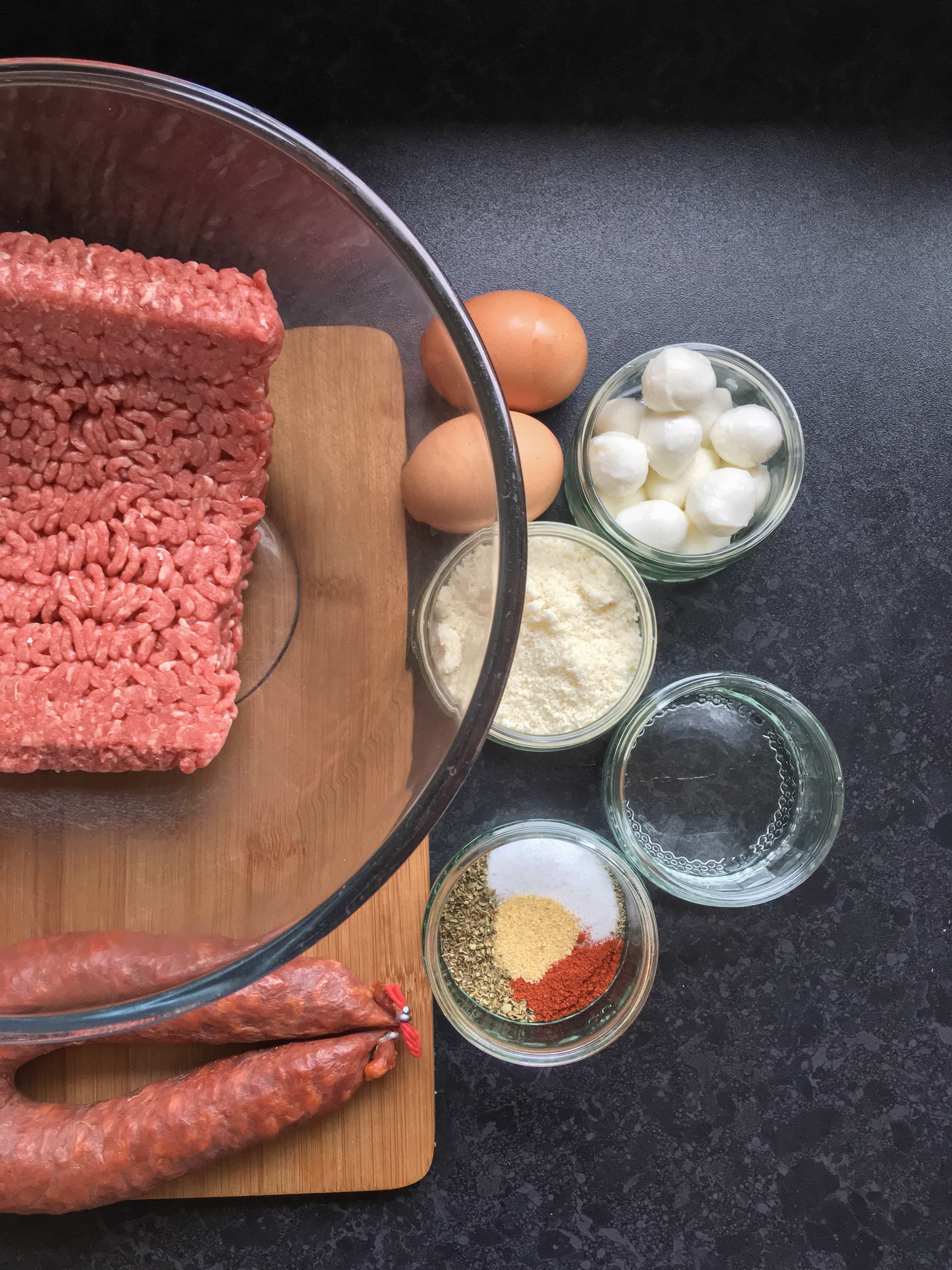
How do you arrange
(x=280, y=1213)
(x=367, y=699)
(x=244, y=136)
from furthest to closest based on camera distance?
(x=280, y=1213) < (x=367, y=699) < (x=244, y=136)

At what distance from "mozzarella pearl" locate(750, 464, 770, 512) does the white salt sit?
562 millimetres

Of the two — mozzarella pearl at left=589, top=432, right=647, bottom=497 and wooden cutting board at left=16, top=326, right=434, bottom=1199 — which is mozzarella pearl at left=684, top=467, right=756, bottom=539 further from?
wooden cutting board at left=16, top=326, right=434, bottom=1199

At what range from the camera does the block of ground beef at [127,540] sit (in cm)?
99

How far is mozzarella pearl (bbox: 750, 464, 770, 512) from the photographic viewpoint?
4.37ft

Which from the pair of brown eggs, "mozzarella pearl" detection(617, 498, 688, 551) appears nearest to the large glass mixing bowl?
the pair of brown eggs

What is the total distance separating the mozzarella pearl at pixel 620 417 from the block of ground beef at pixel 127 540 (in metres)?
0.51

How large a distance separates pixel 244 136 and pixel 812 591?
3.21 ft

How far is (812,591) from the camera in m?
1.42

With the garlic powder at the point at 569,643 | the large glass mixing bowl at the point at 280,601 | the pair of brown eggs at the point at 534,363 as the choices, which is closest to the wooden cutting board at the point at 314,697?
the large glass mixing bowl at the point at 280,601

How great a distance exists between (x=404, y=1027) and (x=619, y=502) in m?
0.78

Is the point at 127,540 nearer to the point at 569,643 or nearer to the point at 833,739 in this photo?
the point at 569,643

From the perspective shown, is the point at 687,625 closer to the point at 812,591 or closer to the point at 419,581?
the point at 812,591

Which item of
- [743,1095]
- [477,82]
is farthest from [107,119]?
[743,1095]

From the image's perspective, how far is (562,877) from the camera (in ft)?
4.52
